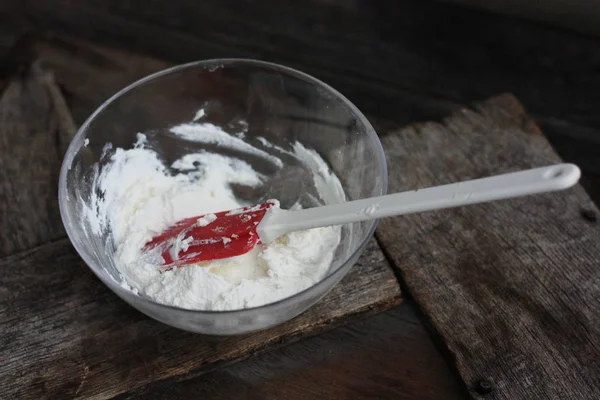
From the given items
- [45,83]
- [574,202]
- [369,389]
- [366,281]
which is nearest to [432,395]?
[369,389]

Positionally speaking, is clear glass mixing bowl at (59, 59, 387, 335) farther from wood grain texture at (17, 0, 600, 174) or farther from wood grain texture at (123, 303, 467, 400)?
wood grain texture at (17, 0, 600, 174)

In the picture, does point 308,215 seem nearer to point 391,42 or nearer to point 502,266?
point 502,266

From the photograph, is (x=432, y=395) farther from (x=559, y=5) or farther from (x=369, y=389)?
(x=559, y=5)

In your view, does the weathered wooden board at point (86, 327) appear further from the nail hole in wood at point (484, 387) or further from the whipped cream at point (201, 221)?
the nail hole in wood at point (484, 387)

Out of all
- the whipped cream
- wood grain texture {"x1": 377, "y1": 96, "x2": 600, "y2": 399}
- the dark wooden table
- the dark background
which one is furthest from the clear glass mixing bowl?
the dark background

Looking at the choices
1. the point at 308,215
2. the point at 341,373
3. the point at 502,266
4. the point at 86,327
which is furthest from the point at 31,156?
the point at 502,266

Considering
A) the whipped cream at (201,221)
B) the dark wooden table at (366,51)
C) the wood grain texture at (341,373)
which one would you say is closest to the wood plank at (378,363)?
the wood grain texture at (341,373)

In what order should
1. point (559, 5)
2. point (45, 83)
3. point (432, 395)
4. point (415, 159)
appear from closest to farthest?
point (432, 395), point (415, 159), point (45, 83), point (559, 5)
